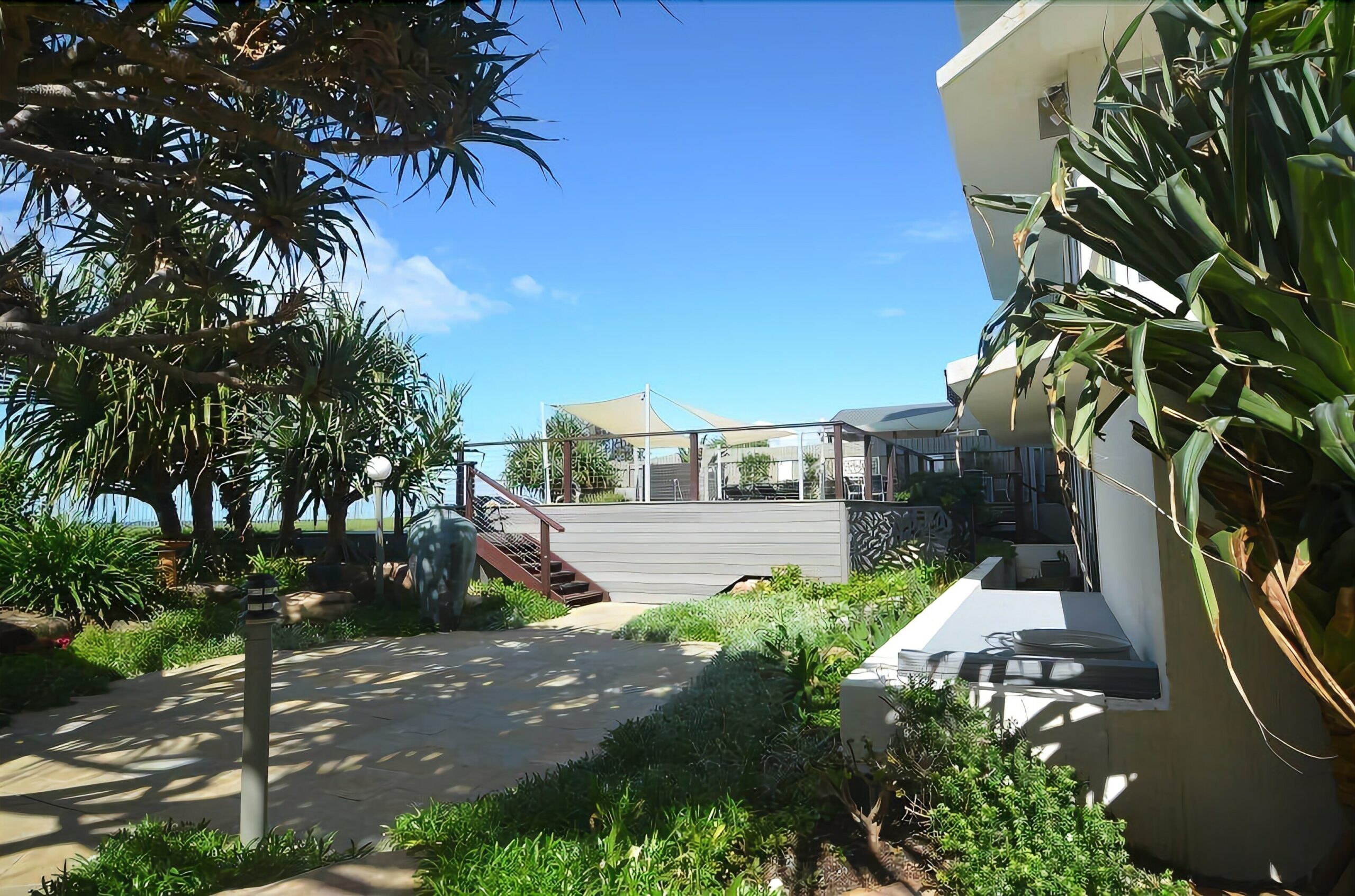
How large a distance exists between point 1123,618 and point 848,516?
664 cm

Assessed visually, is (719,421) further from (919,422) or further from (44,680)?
(44,680)

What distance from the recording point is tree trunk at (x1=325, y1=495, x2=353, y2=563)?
11555 millimetres

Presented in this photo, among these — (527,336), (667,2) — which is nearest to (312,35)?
(667,2)

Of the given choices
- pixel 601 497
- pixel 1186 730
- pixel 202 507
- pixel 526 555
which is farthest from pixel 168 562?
pixel 1186 730

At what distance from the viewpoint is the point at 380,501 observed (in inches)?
416

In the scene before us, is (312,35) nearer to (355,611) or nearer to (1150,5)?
(1150,5)

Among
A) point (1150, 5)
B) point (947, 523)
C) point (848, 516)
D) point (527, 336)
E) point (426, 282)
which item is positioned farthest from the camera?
point (426, 282)

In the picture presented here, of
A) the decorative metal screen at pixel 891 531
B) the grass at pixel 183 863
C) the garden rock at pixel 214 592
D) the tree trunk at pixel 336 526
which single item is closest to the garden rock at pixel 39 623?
the garden rock at pixel 214 592

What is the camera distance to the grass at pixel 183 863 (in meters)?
2.90

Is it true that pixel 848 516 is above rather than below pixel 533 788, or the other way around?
above

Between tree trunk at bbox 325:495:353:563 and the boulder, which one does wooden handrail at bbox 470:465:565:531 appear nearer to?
tree trunk at bbox 325:495:353:563

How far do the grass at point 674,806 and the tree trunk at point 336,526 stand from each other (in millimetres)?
7574

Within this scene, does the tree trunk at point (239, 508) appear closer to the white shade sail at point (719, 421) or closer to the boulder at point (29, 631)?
the boulder at point (29, 631)

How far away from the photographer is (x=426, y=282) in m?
62.6
